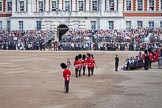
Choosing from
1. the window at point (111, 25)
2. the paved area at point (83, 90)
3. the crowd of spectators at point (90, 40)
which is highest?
the window at point (111, 25)

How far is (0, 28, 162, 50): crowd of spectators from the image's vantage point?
251 feet

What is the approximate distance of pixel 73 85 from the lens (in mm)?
32281

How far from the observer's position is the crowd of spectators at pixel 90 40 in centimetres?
7650

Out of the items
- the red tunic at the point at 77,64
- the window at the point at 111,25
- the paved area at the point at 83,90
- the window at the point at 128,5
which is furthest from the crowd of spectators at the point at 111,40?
the red tunic at the point at 77,64

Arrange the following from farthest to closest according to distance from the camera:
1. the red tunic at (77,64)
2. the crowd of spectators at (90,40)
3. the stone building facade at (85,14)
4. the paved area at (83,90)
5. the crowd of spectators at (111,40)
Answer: the stone building facade at (85,14)
the crowd of spectators at (90,40)
the crowd of spectators at (111,40)
the red tunic at (77,64)
the paved area at (83,90)

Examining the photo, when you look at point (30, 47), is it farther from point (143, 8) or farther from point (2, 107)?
point (2, 107)

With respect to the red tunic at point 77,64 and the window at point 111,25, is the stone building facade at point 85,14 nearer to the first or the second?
the window at point 111,25

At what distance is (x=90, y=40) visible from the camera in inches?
3073

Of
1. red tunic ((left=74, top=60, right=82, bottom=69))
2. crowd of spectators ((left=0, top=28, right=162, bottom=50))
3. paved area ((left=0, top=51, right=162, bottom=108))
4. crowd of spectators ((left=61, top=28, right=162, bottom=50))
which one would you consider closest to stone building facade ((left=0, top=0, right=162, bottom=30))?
crowd of spectators ((left=0, top=28, right=162, bottom=50))

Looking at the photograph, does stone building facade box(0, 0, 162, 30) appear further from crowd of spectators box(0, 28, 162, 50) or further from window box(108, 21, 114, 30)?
crowd of spectators box(0, 28, 162, 50)

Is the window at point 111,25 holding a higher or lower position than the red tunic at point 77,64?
higher

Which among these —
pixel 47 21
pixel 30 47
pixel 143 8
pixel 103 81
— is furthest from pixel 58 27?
pixel 103 81

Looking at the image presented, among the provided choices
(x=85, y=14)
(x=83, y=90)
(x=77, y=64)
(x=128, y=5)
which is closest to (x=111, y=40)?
(x=85, y=14)

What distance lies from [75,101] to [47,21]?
6124cm
